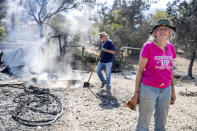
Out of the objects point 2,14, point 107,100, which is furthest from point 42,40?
point 107,100

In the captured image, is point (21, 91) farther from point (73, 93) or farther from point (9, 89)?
point (73, 93)

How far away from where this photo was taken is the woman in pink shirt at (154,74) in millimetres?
2619

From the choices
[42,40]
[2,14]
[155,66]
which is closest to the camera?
[155,66]

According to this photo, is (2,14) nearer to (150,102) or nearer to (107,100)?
(107,100)

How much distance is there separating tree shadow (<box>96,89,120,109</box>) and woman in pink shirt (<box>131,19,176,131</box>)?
2.48 meters

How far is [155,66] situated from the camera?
262cm

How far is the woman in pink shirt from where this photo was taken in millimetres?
2619

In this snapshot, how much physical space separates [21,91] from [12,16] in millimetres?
12165

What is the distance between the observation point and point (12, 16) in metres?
15.9

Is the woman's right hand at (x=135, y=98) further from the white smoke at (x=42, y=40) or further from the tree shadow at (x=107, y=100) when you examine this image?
the white smoke at (x=42, y=40)

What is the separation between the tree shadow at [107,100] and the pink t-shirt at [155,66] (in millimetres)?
2653

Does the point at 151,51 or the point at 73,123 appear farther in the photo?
the point at 73,123

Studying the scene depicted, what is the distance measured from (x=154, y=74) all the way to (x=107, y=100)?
10.2ft

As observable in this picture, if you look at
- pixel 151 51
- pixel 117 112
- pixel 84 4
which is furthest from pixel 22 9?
pixel 151 51
